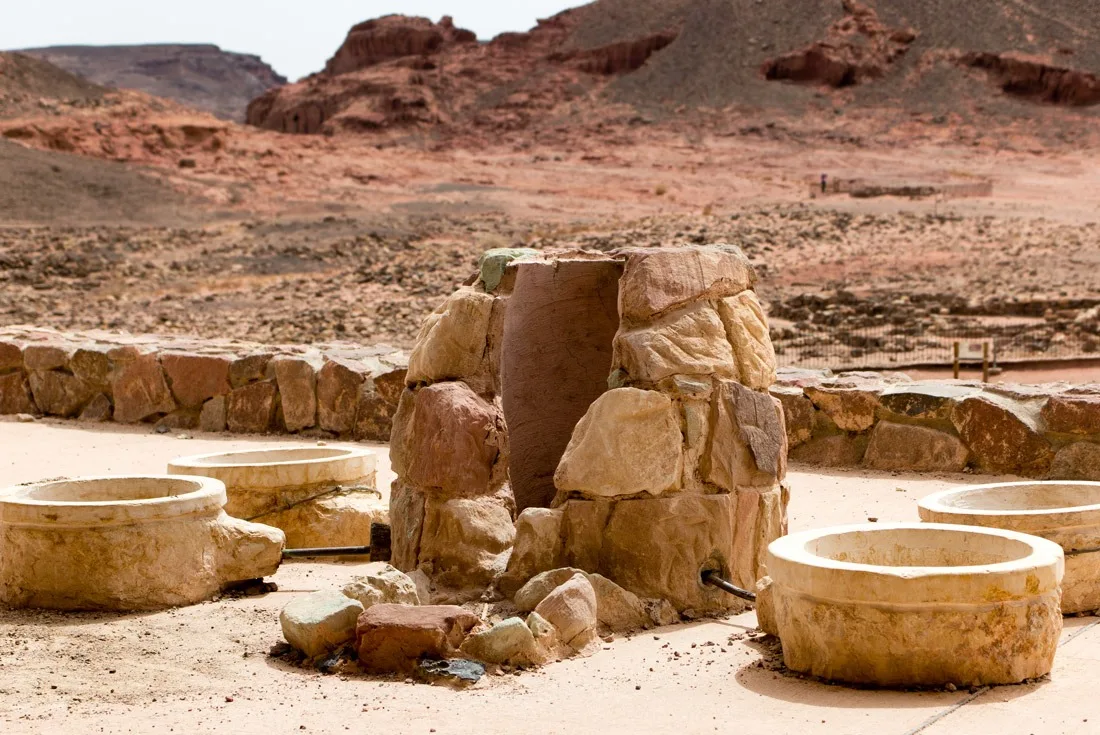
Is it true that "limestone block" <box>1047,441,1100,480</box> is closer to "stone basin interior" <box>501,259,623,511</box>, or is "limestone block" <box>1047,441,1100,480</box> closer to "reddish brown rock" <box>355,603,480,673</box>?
"stone basin interior" <box>501,259,623,511</box>

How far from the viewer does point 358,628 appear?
4.62 metres

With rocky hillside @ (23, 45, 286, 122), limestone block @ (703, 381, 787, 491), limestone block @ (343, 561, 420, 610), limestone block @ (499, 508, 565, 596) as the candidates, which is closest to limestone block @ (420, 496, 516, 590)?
limestone block @ (499, 508, 565, 596)

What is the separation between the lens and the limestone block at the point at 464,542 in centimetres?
568

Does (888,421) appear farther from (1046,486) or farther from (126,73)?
(126,73)

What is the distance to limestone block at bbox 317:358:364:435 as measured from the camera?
992 cm

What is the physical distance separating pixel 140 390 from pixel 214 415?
2.39ft

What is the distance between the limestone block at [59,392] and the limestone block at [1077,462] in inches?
295

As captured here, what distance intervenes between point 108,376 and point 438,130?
57.4 meters

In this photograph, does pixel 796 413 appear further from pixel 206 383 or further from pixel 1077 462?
pixel 206 383

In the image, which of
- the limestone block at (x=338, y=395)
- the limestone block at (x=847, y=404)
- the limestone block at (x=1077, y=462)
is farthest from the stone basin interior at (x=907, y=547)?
the limestone block at (x=338, y=395)

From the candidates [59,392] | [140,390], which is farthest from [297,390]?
[59,392]

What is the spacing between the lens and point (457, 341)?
603 cm

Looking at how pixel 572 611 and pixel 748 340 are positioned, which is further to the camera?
pixel 748 340

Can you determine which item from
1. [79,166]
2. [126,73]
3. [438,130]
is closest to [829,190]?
[79,166]
